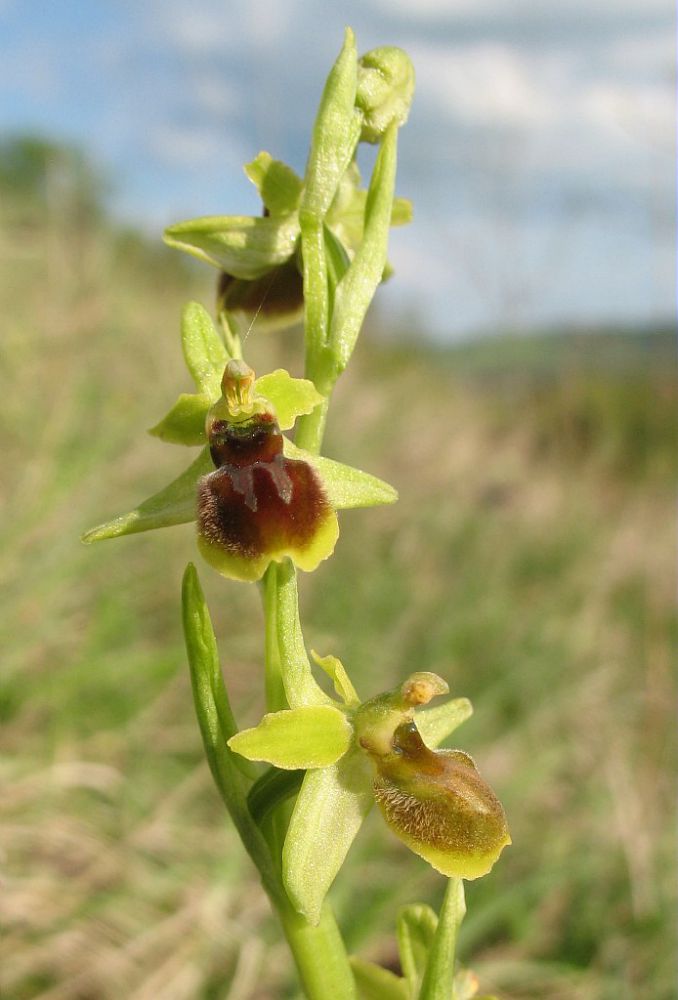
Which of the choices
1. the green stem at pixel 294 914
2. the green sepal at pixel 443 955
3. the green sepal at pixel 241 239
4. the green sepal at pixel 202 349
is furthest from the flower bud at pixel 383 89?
the green sepal at pixel 443 955

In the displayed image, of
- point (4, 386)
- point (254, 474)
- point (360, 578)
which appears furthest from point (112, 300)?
point (254, 474)

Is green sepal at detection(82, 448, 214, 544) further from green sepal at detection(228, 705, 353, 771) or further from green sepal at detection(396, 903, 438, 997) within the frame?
green sepal at detection(396, 903, 438, 997)

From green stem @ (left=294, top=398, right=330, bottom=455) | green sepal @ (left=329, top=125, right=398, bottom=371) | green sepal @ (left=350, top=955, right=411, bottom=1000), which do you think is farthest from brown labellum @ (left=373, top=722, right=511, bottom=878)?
green sepal @ (left=329, top=125, right=398, bottom=371)

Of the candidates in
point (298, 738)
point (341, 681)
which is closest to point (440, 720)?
point (341, 681)

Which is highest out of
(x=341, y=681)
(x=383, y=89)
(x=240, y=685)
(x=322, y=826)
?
(x=383, y=89)

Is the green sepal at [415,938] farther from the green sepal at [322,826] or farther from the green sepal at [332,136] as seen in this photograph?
the green sepal at [332,136]

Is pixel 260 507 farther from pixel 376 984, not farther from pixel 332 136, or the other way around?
pixel 376 984
